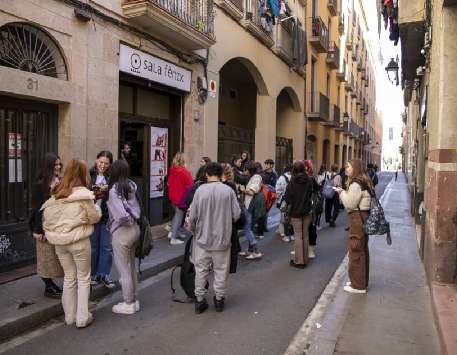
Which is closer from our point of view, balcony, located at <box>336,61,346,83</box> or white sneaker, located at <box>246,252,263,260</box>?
white sneaker, located at <box>246,252,263,260</box>

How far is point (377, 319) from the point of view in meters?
4.61

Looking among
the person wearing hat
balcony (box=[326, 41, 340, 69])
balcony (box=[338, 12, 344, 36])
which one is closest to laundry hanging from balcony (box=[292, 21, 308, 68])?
balcony (box=[326, 41, 340, 69])

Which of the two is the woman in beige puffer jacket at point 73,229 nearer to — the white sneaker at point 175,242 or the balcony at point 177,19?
the white sneaker at point 175,242

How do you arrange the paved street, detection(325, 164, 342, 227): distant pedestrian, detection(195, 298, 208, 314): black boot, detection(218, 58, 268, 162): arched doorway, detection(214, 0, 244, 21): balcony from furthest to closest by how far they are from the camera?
detection(218, 58, 268, 162): arched doorway < detection(325, 164, 342, 227): distant pedestrian < detection(214, 0, 244, 21): balcony < detection(195, 298, 208, 314): black boot < the paved street

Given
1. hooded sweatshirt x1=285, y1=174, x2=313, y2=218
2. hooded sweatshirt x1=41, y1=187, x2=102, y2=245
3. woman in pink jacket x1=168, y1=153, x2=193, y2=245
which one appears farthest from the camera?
woman in pink jacket x1=168, y1=153, x2=193, y2=245

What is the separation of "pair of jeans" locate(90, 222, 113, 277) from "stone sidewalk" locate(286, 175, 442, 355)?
2490 mm

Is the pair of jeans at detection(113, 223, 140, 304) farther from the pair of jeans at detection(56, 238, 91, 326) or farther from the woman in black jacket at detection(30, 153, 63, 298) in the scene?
the woman in black jacket at detection(30, 153, 63, 298)

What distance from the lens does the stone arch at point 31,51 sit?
19.3 ft

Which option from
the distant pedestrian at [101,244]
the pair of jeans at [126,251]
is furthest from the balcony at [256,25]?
the pair of jeans at [126,251]

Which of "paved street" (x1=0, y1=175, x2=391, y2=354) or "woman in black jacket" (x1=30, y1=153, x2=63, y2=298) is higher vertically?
"woman in black jacket" (x1=30, y1=153, x2=63, y2=298)

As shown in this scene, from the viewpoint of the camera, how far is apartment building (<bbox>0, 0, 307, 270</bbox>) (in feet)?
19.8

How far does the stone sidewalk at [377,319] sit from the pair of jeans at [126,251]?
1781 millimetres

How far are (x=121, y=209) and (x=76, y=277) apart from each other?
77cm

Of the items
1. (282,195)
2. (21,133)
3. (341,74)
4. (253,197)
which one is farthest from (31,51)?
(341,74)
